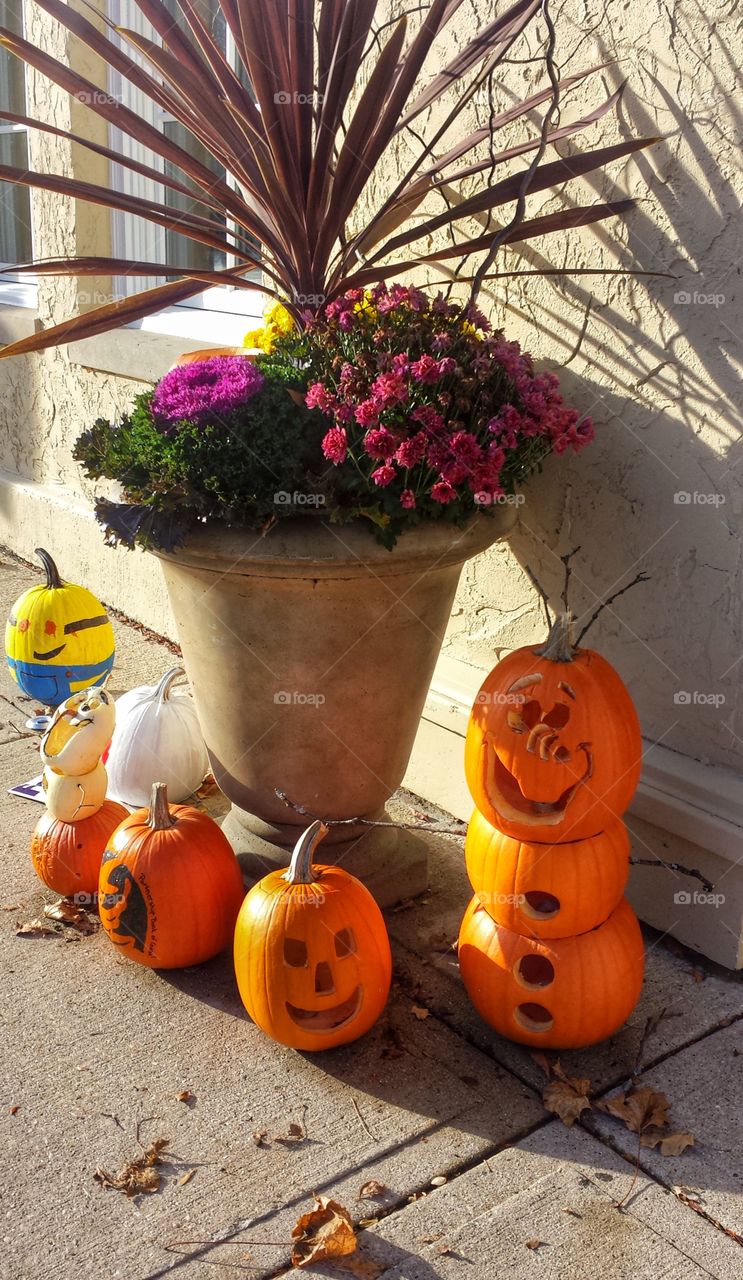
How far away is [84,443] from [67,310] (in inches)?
104

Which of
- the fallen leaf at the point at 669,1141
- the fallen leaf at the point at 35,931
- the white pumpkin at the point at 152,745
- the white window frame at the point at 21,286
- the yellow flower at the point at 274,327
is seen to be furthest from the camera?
the white window frame at the point at 21,286

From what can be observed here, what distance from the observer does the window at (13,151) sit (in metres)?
6.12

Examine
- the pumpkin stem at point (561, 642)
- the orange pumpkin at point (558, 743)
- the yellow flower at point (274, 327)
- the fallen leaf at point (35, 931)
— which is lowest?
the fallen leaf at point (35, 931)

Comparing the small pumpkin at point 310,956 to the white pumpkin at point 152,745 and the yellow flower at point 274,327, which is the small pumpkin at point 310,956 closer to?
the white pumpkin at point 152,745

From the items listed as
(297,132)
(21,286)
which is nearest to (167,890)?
(297,132)

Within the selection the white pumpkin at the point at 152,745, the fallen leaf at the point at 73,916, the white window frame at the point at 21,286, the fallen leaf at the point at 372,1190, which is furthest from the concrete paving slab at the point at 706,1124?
the white window frame at the point at 21,286

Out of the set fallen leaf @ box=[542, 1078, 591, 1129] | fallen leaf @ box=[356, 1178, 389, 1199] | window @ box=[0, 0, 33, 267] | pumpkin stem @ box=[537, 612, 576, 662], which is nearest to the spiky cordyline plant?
pumpkin stem @ box=[537, 612, 576, 662]

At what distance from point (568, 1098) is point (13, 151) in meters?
6.14

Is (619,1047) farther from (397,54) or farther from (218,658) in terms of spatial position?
(397,54)

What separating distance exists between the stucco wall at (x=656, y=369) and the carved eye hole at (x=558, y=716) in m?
0.58

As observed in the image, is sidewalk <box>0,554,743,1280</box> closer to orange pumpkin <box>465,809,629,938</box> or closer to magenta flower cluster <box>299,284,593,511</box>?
orange pumpkin <box>465,809,629,938</box>

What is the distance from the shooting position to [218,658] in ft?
8.95

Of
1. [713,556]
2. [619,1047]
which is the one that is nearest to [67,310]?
[713,556]

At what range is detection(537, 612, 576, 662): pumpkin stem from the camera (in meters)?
2.34
